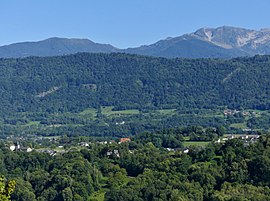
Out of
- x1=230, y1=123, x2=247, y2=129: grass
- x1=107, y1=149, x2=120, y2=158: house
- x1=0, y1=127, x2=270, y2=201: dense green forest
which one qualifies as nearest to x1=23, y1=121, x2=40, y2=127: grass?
x1=230, y1=123, x2=247, y2=129: grass

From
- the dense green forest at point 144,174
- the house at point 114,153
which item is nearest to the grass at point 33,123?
the dense green forest at point 144,174

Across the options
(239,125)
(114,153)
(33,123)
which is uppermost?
(114,153)

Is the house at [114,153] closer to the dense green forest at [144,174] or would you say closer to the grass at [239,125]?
the dense green forest at [144,174]

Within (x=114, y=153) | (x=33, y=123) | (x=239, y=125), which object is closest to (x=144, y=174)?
(x=114, y=153)

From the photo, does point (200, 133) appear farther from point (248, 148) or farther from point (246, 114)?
point (246, 114)

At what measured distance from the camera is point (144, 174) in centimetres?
6944

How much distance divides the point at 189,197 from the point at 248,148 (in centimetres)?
1464

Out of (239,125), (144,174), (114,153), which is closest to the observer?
(144,174)

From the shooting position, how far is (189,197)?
A: 5975 centimetres

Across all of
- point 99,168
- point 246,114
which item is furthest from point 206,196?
point 246,114

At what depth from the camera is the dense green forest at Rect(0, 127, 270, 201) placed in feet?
203

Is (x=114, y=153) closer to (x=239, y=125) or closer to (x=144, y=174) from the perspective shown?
(x=144, y=174)

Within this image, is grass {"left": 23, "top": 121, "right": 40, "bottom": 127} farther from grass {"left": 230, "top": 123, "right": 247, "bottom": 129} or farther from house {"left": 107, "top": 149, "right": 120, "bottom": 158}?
house {"left": 107, "top": 149, "right": 120, "bottom": 158}

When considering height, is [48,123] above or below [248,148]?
below
